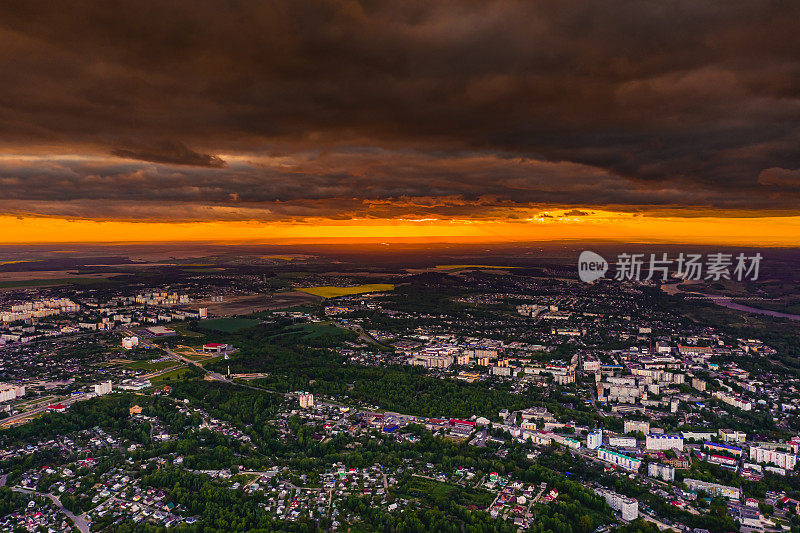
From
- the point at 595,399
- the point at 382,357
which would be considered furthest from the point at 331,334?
the point at 595,399

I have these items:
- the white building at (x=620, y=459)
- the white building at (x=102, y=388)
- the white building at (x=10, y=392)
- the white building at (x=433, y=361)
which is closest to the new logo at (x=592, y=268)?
the white building at (x=433, y=361)

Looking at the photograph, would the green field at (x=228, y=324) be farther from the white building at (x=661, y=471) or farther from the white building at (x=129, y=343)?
the white building at (x=661, y=471)

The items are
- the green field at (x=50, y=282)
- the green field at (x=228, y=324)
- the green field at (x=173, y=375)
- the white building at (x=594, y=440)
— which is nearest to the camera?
the white building at (x=594, y=440)

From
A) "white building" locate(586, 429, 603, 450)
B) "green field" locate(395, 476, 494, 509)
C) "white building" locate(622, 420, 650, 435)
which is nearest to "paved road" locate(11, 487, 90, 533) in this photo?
"green field" locate(395, 476, 494, 509)

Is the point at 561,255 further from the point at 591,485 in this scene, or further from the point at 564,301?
the point at 591,485

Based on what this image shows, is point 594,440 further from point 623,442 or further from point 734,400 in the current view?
point 734,400
